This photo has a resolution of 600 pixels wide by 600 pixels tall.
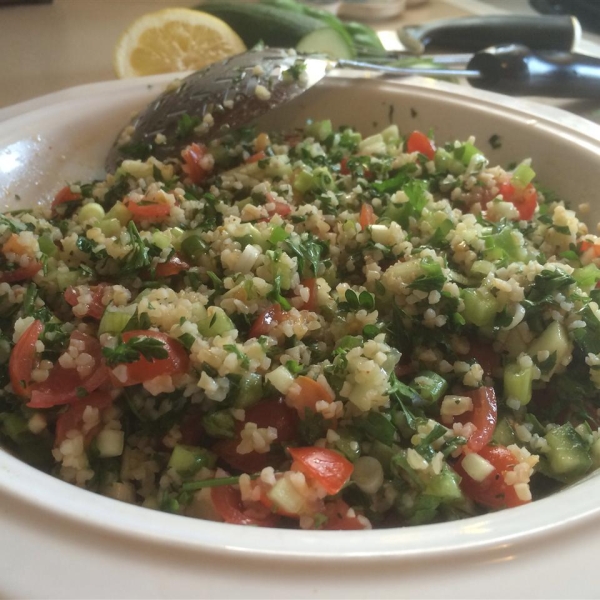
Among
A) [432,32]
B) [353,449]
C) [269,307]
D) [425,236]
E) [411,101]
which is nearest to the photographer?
[353,449]

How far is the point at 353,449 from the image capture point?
78cm

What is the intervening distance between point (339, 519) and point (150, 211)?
2.24 feet

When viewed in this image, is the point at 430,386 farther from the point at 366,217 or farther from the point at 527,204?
the point at 527,204

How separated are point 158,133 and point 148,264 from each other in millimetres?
493

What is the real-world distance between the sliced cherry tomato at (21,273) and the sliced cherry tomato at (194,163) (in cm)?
42

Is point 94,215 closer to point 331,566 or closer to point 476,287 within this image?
point 476,287

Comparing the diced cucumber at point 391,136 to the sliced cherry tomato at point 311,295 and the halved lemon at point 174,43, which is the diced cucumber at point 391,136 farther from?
the sliced cherry tomato at point 311,295

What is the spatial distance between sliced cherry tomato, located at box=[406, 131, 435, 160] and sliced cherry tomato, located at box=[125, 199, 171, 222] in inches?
25.2

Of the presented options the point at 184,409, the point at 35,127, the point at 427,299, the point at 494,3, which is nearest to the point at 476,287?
the point at 427,299

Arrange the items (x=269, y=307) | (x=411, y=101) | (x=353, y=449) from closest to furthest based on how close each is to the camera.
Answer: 1. (x=353, y=449)
2. (x=269, y=307)
3. (x=411, y=101)

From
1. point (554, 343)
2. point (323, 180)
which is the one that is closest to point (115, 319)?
point (323, 180)

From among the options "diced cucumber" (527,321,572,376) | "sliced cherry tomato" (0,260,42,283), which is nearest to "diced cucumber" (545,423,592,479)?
"diced cucumber" (527,321,572,376)

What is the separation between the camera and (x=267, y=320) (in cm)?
89

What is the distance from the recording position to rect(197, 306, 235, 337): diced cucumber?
85 cm
